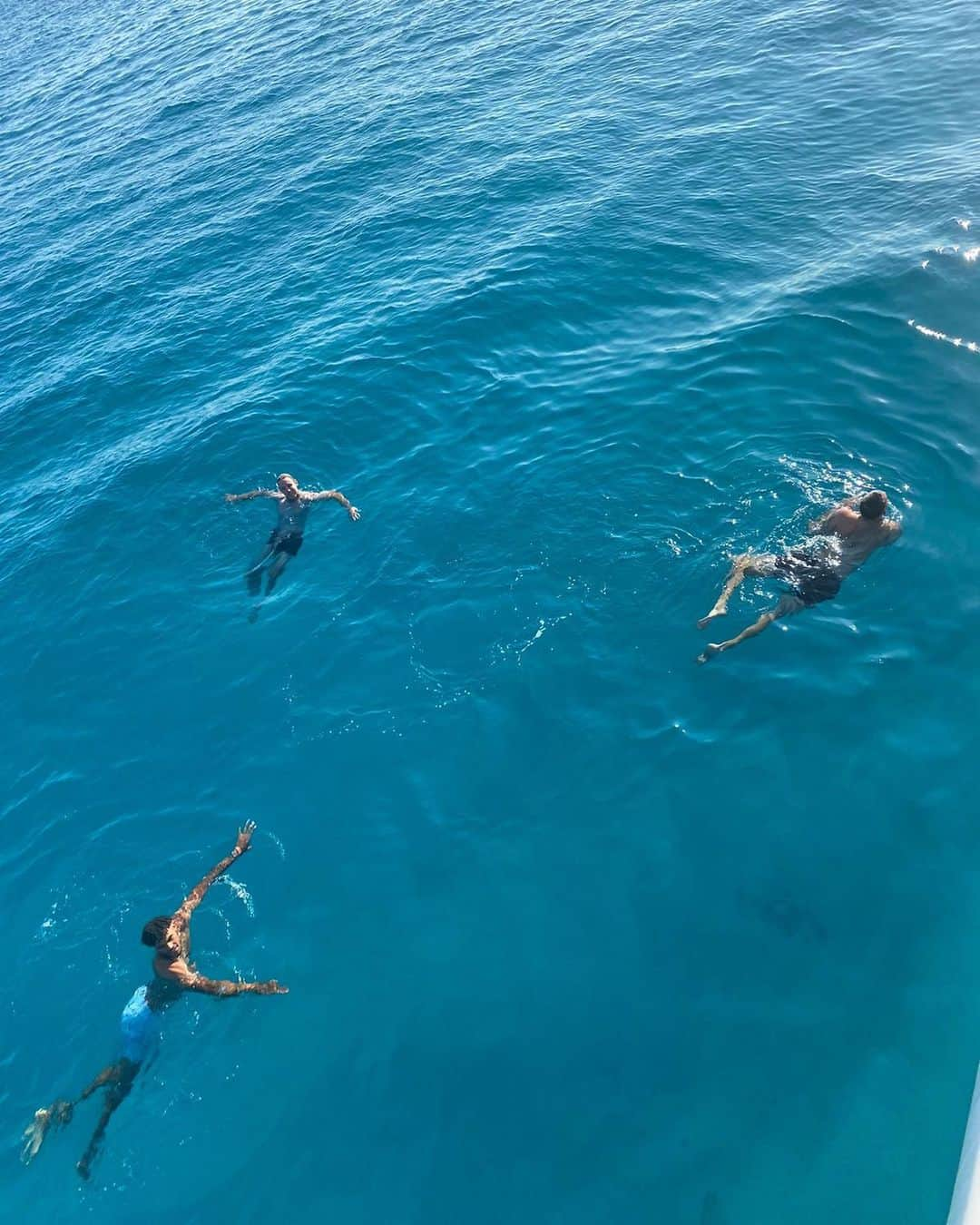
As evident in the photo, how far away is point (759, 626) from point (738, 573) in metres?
Answer: 1.36

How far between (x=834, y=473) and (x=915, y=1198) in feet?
50.8

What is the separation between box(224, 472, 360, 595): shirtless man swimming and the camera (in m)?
25.3

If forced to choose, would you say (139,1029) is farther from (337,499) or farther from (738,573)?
(738,573)

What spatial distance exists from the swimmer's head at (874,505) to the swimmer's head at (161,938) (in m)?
16.5

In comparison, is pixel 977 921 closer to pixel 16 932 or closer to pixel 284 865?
pixel 284 865

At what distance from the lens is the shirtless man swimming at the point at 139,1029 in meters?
16.6

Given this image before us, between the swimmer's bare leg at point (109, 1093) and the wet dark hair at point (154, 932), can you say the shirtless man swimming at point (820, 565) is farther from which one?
the swimmer's bare leg at point (109, 1093)

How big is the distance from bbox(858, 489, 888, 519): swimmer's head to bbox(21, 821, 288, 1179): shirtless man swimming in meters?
15.3

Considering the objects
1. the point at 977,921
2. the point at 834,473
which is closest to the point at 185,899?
the point at 977,921

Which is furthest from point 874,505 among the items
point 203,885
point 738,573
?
point 203,885

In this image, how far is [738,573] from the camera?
806 inches

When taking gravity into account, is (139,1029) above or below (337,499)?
below

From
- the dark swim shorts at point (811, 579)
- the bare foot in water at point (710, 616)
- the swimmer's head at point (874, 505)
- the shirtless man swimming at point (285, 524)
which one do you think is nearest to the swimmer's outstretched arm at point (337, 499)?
the shirtless man swimming at point (285, 524)

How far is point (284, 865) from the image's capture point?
1941 centimetres
